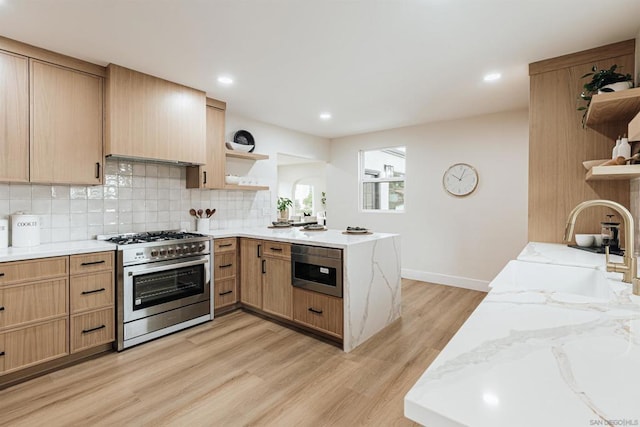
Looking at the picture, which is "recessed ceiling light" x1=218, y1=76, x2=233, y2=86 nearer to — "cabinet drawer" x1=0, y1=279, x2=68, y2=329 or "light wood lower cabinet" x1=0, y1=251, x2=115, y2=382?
"light wood lower cabinet" x1=0, y1=251, x2=115, y2=382

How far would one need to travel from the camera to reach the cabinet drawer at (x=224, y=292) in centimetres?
327

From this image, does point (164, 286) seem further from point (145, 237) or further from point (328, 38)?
point (328, 38)

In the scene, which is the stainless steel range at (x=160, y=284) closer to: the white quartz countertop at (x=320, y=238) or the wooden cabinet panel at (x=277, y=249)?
the white quartz countertop at (x=320, y=238)

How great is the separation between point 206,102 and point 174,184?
3.27 feet

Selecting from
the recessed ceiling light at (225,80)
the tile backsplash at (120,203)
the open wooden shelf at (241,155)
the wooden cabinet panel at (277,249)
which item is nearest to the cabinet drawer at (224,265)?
the wooden cabinet panel at (277,249)

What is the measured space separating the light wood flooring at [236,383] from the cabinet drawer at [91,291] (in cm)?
44

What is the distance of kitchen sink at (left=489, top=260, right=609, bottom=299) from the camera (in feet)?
4.97

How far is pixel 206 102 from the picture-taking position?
348 centimetres

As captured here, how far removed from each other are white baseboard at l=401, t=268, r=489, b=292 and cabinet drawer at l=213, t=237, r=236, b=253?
2812mm

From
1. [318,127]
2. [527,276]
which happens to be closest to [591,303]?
[527,276]

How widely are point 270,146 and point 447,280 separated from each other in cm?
329

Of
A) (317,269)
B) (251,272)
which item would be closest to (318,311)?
(317,269)

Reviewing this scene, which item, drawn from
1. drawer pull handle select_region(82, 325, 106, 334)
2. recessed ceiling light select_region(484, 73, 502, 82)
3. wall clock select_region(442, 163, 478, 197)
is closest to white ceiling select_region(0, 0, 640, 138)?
recessed ceiling light select_region(484, 73, 502, 82)

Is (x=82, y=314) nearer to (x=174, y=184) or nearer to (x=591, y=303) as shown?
(x=174, y=184)
